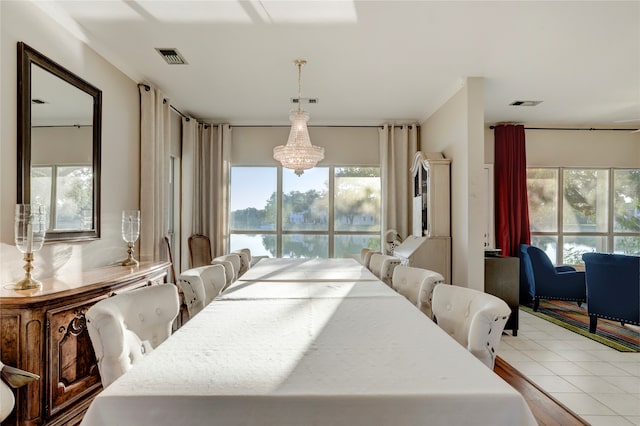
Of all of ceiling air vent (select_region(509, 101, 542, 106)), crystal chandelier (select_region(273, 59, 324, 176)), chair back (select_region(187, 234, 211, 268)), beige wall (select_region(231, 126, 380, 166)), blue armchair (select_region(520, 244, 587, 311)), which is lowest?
blue armchair (select_region(520, 244, 587, 311))

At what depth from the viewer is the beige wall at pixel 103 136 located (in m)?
2.24

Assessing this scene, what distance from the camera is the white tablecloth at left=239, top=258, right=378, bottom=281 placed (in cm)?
260

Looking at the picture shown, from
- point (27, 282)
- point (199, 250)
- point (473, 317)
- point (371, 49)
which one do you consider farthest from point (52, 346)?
point (199, 250)

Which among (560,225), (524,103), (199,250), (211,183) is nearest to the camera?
(524,103)

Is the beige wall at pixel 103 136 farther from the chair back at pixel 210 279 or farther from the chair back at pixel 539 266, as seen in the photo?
the chair back at pixel 539 266

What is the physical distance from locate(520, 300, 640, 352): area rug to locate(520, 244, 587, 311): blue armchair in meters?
0.19

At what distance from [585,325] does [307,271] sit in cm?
356

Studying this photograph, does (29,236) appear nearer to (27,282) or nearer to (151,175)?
(27,282)

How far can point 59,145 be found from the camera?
2.68 meters

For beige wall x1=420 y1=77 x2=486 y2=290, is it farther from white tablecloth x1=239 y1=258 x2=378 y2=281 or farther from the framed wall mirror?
the framed wall mirror

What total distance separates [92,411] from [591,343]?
436 centimetres

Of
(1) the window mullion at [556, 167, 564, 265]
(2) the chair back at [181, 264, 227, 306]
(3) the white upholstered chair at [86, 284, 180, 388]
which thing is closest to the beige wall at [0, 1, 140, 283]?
(2) the chair back at [181, 264, 227, 306]

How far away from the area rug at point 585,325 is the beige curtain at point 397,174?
7.21ft

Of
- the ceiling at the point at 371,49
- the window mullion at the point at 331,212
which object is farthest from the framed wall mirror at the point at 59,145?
the window mullion at the point at 331,212
